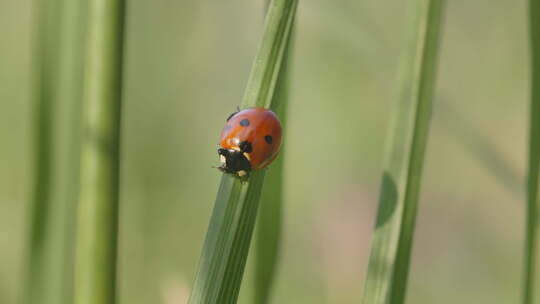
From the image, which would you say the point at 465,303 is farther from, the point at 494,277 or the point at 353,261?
the point at 353,261

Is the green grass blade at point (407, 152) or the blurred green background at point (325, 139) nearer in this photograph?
the green grass blade at point (407, 152)

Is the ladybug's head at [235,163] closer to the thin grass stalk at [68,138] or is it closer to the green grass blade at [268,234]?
the green grass blade at [268,234]

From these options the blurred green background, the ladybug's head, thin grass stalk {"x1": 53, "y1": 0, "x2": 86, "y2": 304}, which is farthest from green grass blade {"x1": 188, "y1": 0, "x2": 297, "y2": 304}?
the blurred green background

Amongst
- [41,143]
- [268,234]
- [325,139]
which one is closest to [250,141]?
[268,234]

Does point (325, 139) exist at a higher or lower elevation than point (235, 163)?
higher

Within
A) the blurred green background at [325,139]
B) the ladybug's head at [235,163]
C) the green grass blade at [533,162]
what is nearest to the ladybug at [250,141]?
the ladybug's head at [235,163]

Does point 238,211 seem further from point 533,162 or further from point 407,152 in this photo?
point 533,162
